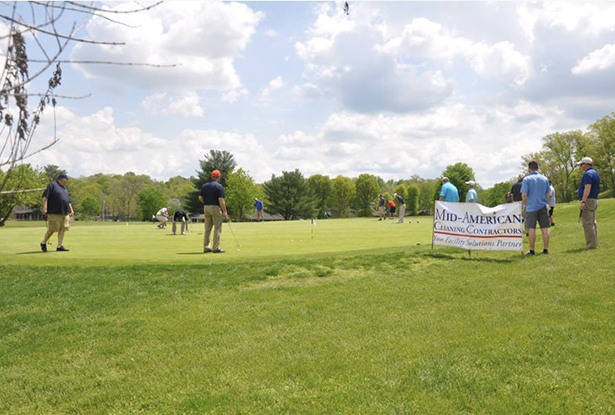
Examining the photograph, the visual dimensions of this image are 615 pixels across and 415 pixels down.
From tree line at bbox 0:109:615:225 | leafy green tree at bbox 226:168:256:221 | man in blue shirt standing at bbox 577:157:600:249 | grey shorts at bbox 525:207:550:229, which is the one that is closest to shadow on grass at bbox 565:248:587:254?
man in blue shirt standing at bbox 577:157:600:249

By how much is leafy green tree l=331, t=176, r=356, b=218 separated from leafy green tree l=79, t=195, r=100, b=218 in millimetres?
74013

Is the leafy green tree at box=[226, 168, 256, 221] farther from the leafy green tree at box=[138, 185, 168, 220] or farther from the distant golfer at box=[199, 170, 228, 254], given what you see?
the distant golfer at box=[199, 170, 228, 254]

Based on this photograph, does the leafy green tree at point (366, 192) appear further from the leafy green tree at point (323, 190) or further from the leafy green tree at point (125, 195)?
the leafy green tree at point (125, 195)

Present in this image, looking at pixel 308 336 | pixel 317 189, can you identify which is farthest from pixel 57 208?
pixel 317 189

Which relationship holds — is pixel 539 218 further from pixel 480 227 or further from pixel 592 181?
pixel 592 181

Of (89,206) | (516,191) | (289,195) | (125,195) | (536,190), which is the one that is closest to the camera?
(536,190)

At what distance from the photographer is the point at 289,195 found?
4360 inches

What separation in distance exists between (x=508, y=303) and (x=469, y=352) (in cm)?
240

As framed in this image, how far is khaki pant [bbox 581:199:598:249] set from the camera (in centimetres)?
1259

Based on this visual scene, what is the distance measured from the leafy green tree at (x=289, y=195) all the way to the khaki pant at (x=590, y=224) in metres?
97.2

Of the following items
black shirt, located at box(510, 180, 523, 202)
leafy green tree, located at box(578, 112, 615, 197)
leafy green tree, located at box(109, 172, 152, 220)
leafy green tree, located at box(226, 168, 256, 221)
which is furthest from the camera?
leafy green tree, located at box(109, 172, 152, 220)

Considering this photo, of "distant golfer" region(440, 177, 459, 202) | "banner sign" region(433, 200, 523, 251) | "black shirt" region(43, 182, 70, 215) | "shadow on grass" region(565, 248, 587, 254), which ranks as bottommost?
"shadow on grass" region(565, 248, 587, 254)

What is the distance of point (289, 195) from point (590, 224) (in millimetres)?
98757

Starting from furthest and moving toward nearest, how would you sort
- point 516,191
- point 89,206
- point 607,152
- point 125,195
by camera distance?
point 89,206 < point 125,195 < point 607,152 < point 516,191
